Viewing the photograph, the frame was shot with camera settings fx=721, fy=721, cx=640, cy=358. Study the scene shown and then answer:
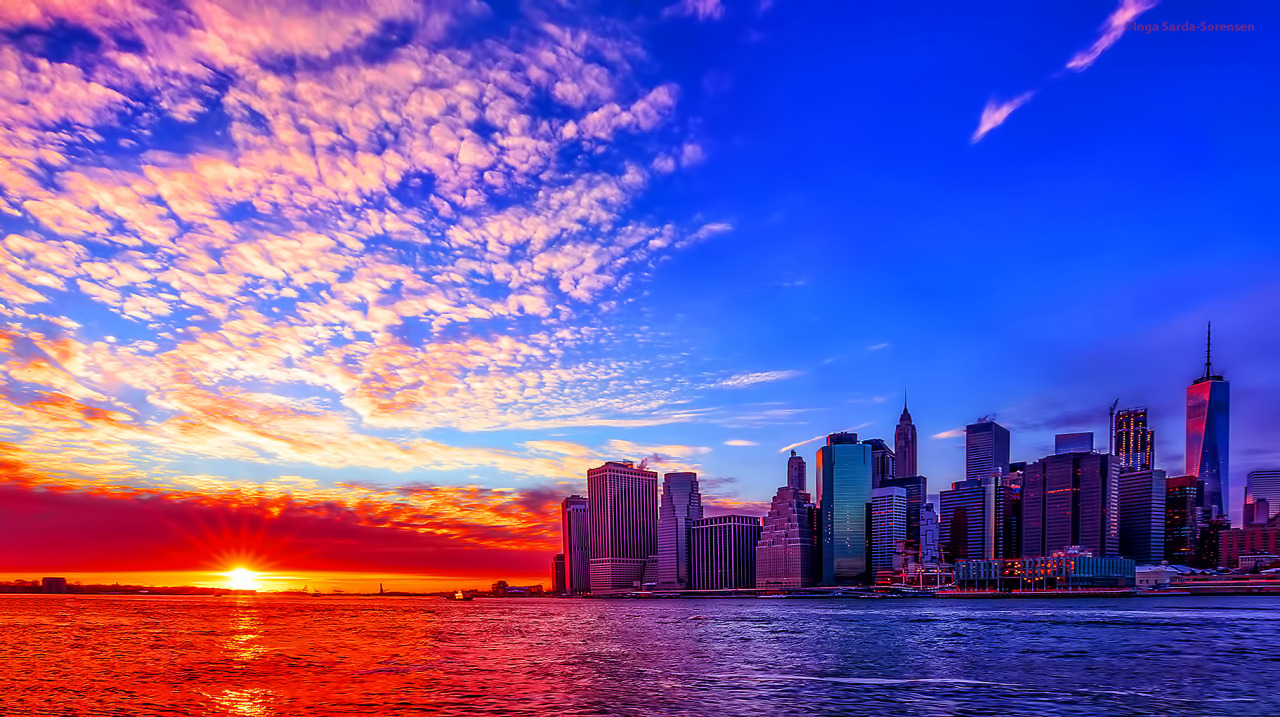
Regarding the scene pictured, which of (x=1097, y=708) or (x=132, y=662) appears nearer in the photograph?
(x=1097, y=708)

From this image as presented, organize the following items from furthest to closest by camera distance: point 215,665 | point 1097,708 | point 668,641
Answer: point 668,641, point 215,665, point 1097,708

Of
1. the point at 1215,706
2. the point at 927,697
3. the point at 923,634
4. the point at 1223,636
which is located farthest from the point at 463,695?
the point at 1223,636

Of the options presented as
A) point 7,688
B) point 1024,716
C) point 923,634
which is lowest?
point 923,634

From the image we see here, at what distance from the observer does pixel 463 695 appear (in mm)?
54625

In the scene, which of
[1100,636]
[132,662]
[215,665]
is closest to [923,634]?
[1100,636]

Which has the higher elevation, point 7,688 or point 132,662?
point 7,688

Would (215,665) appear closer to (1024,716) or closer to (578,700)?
(578,700)

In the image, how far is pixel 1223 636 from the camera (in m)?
110

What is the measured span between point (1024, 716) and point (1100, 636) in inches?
3337

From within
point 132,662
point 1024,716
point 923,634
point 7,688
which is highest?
point 1024,716

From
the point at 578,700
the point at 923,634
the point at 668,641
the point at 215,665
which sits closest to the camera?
the point at 578,700

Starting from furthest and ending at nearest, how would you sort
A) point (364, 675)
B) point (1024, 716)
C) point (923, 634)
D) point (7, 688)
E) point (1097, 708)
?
point (923, 634), point (364, 675), point (7, 688), point (1097, 708), point (1024, 716)

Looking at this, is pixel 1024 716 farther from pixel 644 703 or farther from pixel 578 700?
pixel 578 700

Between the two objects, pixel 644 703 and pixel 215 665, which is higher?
pixel 644 703
